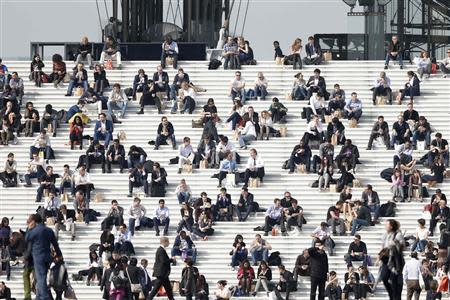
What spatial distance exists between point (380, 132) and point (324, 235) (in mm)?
6526

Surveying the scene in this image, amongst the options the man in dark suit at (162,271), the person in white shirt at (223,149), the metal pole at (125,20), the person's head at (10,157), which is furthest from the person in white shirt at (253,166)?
the metal pole at (125,20)

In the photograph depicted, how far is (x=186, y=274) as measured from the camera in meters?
53.2

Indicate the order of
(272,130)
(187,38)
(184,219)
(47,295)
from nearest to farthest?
(47,295)
(184,219)
(272,130)
(187,38)

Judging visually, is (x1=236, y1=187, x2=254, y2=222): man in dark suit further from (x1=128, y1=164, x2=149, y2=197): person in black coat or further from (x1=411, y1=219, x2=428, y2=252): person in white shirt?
(x1=411, y1=219, x2=428, y2=252): person in white shirt

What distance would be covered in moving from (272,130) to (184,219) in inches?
273

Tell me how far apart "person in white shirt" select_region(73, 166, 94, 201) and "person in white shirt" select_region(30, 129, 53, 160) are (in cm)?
229

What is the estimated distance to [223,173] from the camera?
59625 mm

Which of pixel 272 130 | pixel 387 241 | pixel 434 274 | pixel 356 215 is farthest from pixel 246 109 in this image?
pixel 387 241

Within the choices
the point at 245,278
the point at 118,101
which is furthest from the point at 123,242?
the point at 118,101

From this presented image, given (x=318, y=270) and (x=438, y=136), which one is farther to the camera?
(x=438, y=136)

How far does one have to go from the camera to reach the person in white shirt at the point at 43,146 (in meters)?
61.1

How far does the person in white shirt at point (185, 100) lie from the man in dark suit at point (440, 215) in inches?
400

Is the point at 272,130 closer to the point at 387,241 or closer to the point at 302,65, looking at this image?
the point at 302,65

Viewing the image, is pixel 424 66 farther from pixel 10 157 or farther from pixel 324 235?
pixel 10 157
